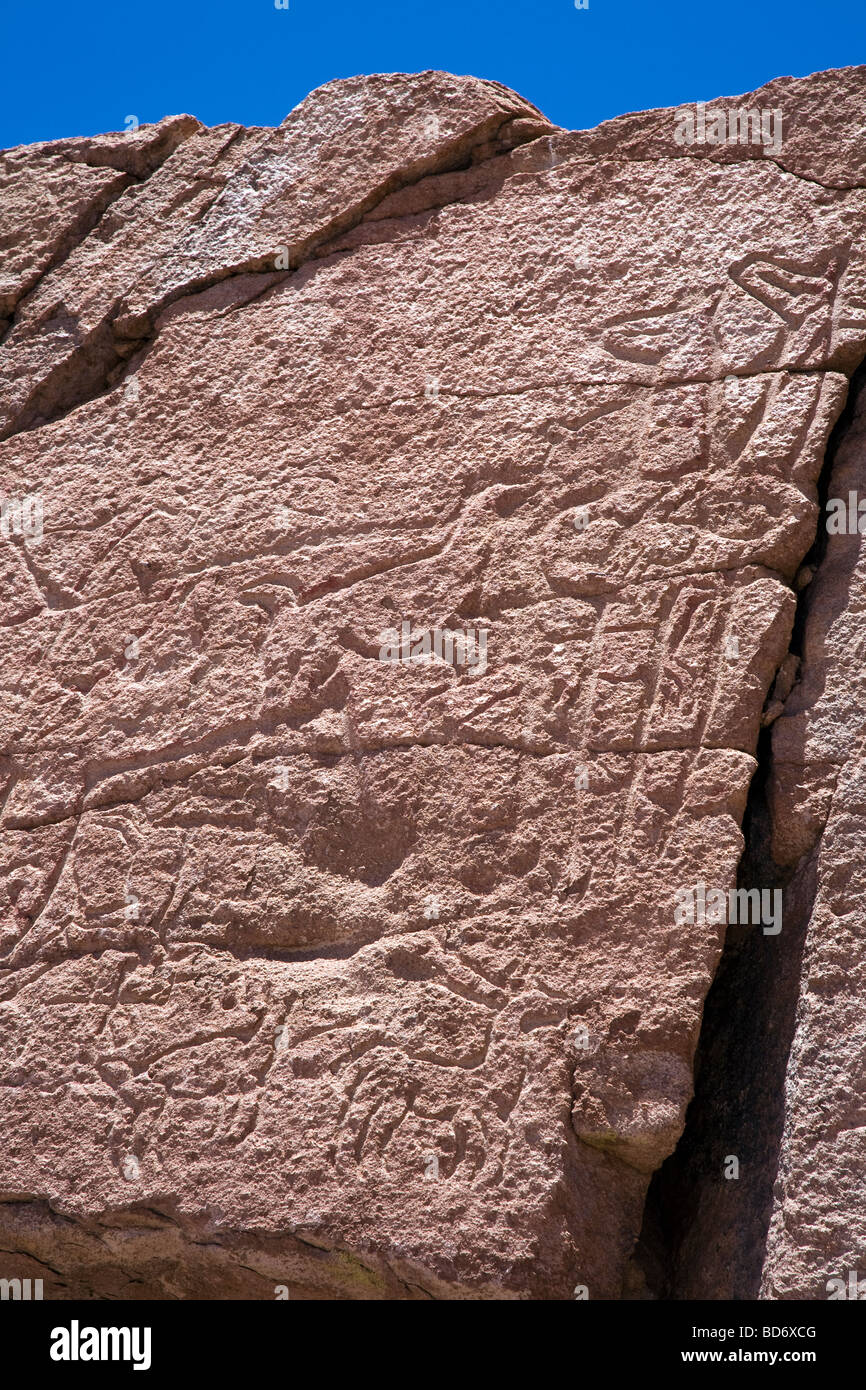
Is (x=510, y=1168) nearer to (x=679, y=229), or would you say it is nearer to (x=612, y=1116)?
(x=612, y=1116)

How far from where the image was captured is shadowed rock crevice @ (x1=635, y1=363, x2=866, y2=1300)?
103 inches

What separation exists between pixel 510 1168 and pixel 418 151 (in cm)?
240

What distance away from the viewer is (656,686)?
2832 mm

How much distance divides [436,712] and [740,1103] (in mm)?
985

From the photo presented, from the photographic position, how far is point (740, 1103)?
271 centimetres

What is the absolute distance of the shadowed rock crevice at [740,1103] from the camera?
8.57 ft

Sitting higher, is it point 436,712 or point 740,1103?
point 436,712

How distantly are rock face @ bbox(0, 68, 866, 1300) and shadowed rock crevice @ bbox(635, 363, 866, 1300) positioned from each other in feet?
0.06

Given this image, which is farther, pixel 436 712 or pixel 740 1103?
pixel 436 712

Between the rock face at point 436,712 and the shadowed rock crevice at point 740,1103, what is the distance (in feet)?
0.06

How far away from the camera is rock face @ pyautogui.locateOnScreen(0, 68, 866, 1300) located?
8.63 ft

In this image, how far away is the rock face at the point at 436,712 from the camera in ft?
8.63

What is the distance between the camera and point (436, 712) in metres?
2.96

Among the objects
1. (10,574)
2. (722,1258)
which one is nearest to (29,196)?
(10,574)
